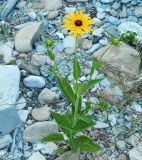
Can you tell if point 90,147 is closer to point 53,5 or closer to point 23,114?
point 23,114

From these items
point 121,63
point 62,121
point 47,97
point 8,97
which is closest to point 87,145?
point 62,121

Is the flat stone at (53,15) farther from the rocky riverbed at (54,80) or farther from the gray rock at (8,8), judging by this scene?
the gray rock at (8,8)

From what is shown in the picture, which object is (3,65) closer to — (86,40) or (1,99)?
(1,99)

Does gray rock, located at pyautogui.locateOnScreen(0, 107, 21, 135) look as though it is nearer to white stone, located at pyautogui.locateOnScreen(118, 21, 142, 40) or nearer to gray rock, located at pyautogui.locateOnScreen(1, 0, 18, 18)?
gray rock, located at pyautogui.locateOnScreen(1, 0, 18, 18)

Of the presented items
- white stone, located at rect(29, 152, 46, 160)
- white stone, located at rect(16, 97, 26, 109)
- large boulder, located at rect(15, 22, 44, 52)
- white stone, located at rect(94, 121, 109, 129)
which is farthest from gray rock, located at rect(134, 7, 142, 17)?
white stone, located at rect(29, 152, 46, 160)

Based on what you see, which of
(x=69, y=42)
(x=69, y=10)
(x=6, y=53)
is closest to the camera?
(x=6, y=53)

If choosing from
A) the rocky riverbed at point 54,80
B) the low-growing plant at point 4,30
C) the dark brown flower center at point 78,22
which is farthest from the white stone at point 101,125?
the low-growing plant at point 4,30
